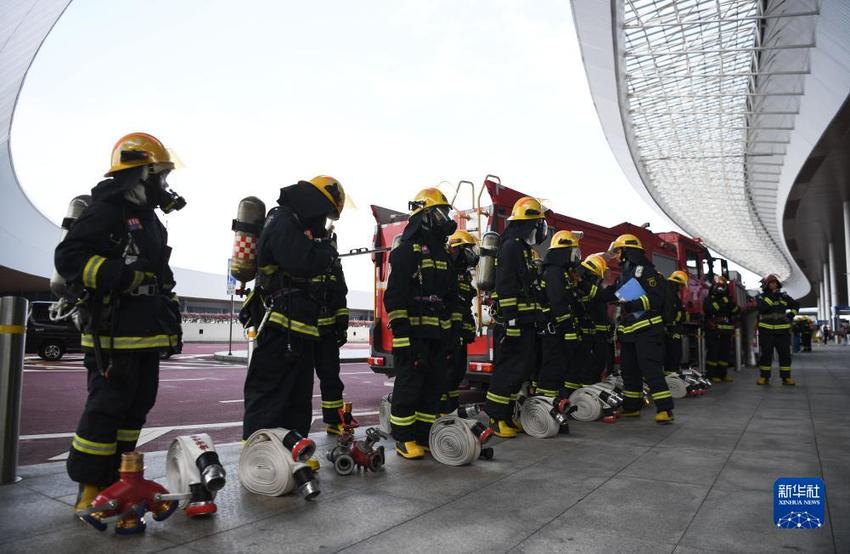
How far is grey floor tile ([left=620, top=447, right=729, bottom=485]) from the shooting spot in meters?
3.93

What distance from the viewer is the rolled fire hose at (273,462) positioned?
3.34 m

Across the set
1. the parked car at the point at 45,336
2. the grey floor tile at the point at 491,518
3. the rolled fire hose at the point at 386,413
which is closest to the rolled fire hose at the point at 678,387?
the rolled fire hose at the point at 386,413

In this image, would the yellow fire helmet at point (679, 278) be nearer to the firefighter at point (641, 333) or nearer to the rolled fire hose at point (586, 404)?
the firefighter at point (641, 333)

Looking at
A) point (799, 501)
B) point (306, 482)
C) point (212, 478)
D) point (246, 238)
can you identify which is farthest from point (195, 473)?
point (799, 501)

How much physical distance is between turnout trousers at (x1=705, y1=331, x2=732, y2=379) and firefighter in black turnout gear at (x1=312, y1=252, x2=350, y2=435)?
9.47 metres

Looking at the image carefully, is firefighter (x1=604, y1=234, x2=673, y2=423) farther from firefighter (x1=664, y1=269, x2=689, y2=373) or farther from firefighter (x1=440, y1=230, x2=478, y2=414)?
firefighter (x1=664, y1=269, x2=689, y2=373)

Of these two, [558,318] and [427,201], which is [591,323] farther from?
[427,201]

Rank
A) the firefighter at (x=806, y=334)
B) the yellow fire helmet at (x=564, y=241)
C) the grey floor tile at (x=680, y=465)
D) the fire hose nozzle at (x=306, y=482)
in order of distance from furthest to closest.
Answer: the firefighter at (x=806, y=334) < the yellow fire helmet at (x=564, y=241) < the grey floor tile at (x=680, y=465) < the fire hose nozzle at (x=306, y=482)

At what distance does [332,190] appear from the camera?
4102 millimetres

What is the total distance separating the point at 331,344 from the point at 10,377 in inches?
97.9

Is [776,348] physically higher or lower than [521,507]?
Answer: higher

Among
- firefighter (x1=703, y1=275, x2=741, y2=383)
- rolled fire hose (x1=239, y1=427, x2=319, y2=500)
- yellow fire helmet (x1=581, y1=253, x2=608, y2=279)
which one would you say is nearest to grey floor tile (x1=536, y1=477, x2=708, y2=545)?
rolled fire hose (x1=239, y1=427, x2=319, y2=500)

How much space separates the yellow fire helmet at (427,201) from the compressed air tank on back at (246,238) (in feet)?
4.05

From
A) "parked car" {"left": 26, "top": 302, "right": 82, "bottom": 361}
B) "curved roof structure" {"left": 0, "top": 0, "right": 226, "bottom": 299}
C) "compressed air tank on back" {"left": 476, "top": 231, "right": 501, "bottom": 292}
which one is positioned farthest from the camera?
"curved roof structure" {"left": 0, "top": 0, "right": 226, "bottom": 299}
